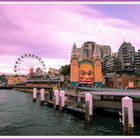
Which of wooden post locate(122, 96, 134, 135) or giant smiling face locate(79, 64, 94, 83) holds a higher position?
giant smiling face locate(79, 64, 94, 83)

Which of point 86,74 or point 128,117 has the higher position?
point 86,74

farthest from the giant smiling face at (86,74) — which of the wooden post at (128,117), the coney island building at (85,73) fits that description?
the wooden post at (128,117)

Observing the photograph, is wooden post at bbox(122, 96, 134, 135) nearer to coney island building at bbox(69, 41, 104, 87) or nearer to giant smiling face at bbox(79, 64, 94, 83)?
coney island building at bbox(69, 41, 104, 87)

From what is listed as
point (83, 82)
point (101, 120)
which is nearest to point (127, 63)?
point (83, 82)

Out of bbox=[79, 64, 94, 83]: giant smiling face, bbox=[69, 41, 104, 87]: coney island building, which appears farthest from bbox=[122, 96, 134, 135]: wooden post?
bbox=[79, 64, 94, 83]: giant smiling face

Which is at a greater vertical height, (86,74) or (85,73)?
(85,73)

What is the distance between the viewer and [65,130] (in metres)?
32.1

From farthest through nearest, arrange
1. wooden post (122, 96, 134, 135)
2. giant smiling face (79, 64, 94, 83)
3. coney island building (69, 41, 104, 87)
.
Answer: giant smiling face (79, 64, 94, 83)
coney island building (69, 41, 104, 87)
wooden post (122, 96, 134, 135)

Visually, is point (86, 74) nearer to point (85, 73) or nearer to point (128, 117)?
point (85, 73)

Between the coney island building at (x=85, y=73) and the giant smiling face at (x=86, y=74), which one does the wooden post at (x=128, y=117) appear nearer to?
the coney island building at (x=85, y=73)

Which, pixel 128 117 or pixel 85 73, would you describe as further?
pixel 85 73

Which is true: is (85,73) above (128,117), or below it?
above

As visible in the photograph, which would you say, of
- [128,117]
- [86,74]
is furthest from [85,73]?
[128,117]

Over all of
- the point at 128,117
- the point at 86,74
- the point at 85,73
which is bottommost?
the point at 128,117
